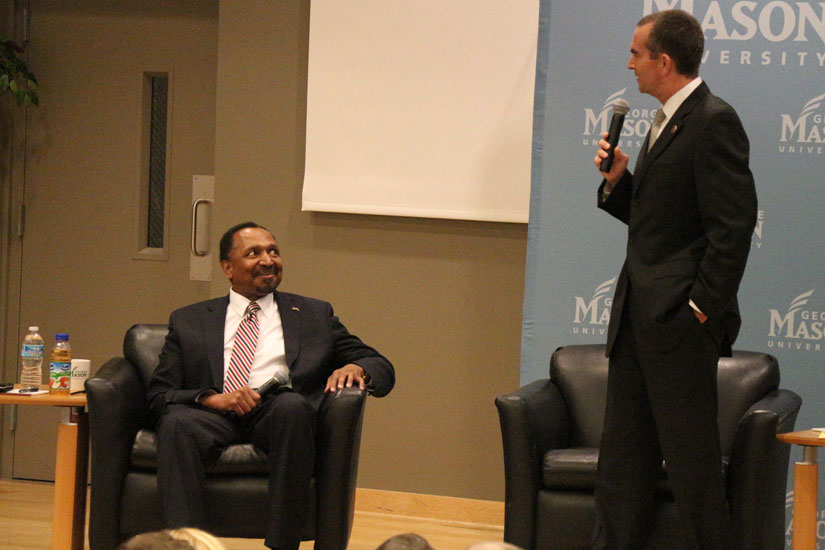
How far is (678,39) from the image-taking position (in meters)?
2.72

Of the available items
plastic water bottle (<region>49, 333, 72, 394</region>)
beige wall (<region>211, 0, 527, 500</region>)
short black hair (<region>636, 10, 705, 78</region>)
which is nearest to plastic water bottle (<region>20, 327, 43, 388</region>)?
plastic water bottle (<region>49, 333, 72, 394</region>)

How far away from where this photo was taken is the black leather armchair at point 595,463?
3.03m

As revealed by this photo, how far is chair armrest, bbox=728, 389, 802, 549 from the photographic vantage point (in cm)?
301

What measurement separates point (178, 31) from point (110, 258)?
3.80 ft

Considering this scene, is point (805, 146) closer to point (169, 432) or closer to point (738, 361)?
point (738, 361)

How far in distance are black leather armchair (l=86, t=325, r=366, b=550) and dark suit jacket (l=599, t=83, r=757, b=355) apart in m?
0.92

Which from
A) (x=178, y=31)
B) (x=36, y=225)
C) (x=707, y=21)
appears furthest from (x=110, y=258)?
(x=707, y=21)

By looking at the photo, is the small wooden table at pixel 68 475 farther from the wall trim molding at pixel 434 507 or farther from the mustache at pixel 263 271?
the wall trim molding at pixel 434 507

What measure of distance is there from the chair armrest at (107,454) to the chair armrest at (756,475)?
1878 mm

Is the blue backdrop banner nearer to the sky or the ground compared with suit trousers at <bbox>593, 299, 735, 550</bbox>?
nearer to the sky

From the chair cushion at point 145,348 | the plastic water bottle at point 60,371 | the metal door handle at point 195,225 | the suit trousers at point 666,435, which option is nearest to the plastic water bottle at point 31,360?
the plastic water bottle at point 60,371

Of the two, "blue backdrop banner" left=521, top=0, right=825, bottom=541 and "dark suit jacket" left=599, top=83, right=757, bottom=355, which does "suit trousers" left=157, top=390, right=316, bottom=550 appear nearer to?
"dark suit jacket" left=599, top=83, right=757, bottom=355

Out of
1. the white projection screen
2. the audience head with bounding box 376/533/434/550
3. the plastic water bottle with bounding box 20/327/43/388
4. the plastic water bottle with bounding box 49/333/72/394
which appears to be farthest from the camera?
the white projection screen

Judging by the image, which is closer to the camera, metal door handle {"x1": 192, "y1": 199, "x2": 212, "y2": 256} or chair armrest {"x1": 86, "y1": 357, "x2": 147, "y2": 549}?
chair armrest {"x1": 86, "y1": 357, "x2": 147, "y2": 549}
